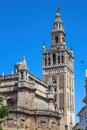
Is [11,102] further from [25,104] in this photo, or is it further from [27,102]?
[25,104]

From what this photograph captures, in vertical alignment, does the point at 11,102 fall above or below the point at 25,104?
above

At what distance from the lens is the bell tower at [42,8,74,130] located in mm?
108125

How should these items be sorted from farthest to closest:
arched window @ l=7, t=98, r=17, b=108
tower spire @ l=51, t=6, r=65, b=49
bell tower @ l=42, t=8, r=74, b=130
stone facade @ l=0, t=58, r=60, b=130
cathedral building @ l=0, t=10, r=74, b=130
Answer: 1. tower spire @ l=51, t=6, r=65, b=49
2. bell tower @ l=42, t=8, r=74, b=130
3. arched window @ l=7, t=98, r=17, b=108
4. stone facade @ l=0, t=58, r=60, b=130
5. cathedral building @ l=0, t=10, r=74, b=130

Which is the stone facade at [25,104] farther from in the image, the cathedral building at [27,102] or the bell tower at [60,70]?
the bell tower at [60,70]

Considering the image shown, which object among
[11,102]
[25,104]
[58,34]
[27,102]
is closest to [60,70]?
[58,34]

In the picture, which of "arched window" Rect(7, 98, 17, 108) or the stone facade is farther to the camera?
"arched window" Rect(7, 98, 17, 108)

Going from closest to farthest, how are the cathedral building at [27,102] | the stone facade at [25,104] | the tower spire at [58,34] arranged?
the cathedral building at [27,102] → the stone facade at [25,104] → the tower spire at [58,34]

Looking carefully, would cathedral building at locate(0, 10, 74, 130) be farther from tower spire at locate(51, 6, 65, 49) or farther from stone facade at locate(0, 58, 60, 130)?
tower spire at locate(51, 6, 65, 49)

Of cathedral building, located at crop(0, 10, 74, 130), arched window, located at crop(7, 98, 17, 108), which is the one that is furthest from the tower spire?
arched window, located at crop(7, 98, 17, 108)

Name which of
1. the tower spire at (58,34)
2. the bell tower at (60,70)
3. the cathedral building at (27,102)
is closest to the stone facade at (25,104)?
the cathedral building at (27,102)

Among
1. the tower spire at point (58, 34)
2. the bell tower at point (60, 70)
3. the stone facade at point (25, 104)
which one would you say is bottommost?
the stone facade at point (25, 104)

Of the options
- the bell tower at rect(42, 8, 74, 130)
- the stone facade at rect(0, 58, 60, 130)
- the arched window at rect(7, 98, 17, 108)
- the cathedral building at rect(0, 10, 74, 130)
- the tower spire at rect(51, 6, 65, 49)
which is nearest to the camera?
the cathedral building at rect(0, 10, 74, 130)

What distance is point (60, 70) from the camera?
112125 mm

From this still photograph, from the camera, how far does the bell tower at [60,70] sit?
108 metres
